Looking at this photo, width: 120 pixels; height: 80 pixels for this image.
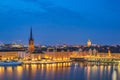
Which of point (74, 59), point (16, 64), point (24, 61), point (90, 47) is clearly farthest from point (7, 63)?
point (90, 47)

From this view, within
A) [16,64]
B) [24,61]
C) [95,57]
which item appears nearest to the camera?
[16,64]

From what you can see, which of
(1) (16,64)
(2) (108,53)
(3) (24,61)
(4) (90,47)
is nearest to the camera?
(1) (16,64)

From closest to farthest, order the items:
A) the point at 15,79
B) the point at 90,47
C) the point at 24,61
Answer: the point at 15,79
the point at 24,61
the point at 90,47

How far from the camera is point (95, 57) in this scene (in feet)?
242

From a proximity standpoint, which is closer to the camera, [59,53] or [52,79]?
[52,79]

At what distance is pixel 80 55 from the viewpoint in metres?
79.3

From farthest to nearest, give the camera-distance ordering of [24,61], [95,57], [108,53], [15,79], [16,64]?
[108,53] < [95,57] < [24,61] < [16,64] < [15,79]

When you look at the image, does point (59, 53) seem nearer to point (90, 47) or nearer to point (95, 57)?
point (95, 57)

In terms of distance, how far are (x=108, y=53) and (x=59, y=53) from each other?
1083 centimetres

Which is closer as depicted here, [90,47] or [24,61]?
[24,61]

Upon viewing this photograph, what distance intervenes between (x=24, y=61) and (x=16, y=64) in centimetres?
642

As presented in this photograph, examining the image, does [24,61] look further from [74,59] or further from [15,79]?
[15,79]

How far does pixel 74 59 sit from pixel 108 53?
10.0 meters

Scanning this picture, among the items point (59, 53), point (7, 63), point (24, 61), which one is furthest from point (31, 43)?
point (7, 63)
